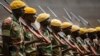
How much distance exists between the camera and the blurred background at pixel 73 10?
27.8 ft

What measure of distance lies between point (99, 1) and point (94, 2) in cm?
24

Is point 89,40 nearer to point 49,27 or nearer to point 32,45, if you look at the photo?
point 49,27

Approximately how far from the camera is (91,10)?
1070 cm

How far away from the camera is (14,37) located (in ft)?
15.6

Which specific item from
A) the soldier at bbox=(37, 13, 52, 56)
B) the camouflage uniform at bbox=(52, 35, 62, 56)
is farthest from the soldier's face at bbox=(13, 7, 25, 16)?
the camouflage uniform at bbox=(52, 35, 62, 56)

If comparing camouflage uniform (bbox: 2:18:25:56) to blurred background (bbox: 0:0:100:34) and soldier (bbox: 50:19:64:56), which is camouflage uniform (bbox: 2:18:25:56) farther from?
blurred background (bbox: 0:0:100:34)

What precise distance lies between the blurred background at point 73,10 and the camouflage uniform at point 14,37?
3.04 meters

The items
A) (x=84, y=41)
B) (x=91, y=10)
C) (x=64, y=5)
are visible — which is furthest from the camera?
(x=91, y=10)

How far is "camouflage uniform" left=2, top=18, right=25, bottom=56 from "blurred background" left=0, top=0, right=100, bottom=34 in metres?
3.04

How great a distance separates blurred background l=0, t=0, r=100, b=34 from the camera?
8480 millimetres

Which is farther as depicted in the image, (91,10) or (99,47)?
(91,10)

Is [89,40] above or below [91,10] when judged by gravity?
below

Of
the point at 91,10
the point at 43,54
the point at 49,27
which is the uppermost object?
the point at 91,10

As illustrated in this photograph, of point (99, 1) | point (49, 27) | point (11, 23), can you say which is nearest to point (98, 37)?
point (99, 1)
